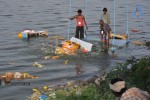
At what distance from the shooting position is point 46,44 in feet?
74.9

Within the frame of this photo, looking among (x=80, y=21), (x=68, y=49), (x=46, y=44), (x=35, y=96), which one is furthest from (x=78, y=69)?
(x=46, y=44)

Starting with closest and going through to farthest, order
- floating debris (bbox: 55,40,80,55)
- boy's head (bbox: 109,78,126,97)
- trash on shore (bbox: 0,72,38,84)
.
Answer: boy's head (bbox: 109,78,126,97)
trash on shore (bbox: 0,72,38,84)
floating debris (bbox: 55,40,80,55)

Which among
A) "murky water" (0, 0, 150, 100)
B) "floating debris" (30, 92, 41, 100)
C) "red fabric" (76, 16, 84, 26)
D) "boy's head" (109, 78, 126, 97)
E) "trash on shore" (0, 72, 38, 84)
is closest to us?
"boy's head" (109, 78, 126, 97)

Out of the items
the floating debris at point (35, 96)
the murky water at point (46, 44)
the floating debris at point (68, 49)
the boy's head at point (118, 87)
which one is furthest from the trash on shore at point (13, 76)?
the boy's head at point (118, 87)

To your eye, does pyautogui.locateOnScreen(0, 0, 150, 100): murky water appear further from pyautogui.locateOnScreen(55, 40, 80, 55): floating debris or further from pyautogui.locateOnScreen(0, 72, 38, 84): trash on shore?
pyautogui.locateOnScreen(55, 40, 80, 55): floating debris

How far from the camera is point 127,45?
76.0ft

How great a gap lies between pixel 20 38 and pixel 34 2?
80.9 ft

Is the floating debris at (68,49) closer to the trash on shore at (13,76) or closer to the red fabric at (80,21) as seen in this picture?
the red fabric at (80,21)

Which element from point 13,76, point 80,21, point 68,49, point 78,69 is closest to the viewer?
point 13,76

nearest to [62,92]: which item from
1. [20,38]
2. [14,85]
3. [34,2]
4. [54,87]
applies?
[54,87]

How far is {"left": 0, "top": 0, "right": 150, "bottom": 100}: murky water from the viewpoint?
1591 centimetres

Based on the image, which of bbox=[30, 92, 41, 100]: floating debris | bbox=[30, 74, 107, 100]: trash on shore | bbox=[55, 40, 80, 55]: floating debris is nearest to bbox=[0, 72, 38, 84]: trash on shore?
bbox=[30, 74, 107, 100]: trash on shore

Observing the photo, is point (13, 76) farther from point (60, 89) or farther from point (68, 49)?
point (68, 49)

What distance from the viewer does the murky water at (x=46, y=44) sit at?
1591cm
